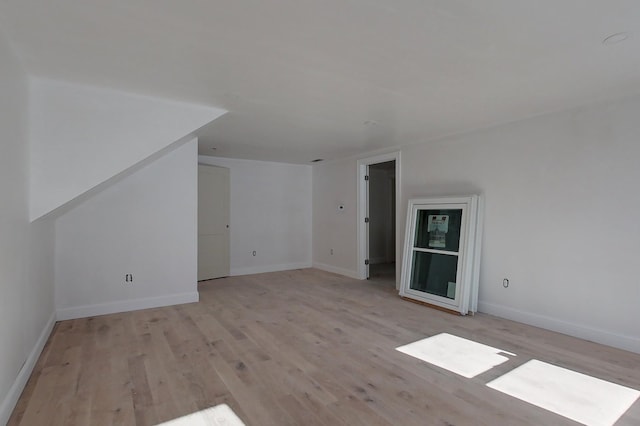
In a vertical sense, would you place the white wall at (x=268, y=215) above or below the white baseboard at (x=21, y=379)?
above

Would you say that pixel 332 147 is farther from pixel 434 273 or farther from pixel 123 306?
pixel 123 306

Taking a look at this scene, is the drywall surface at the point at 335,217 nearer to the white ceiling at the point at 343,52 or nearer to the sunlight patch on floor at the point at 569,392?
the white ceiling at the point at 343,52

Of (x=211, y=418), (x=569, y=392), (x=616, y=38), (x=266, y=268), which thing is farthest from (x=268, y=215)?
(x=616, y=38)

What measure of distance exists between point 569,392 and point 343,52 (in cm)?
265

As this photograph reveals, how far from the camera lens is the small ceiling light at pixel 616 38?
1881 millimetres

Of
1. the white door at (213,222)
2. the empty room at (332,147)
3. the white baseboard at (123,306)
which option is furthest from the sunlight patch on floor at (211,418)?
the white door at (213,222)

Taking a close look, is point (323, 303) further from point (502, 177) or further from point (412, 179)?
point (502, 177)

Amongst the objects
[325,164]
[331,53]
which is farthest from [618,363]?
[325,164]

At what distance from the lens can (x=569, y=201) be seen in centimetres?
319

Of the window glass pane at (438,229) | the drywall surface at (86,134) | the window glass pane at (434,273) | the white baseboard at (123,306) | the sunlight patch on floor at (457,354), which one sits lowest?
the white baseboard at (123,306)

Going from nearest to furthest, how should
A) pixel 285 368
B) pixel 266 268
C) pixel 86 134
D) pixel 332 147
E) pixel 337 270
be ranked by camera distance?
1. pixel 285 368
2. pixel 86 134
3. pixel 332 147
4. pixel 337 270
5. pixel 266 268

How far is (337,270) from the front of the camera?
20.6 feet

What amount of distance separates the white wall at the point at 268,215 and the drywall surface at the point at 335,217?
0.26 meters

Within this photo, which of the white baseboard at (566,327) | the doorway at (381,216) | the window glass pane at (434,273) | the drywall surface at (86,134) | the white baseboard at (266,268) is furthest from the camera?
the doorway at (381,216)
